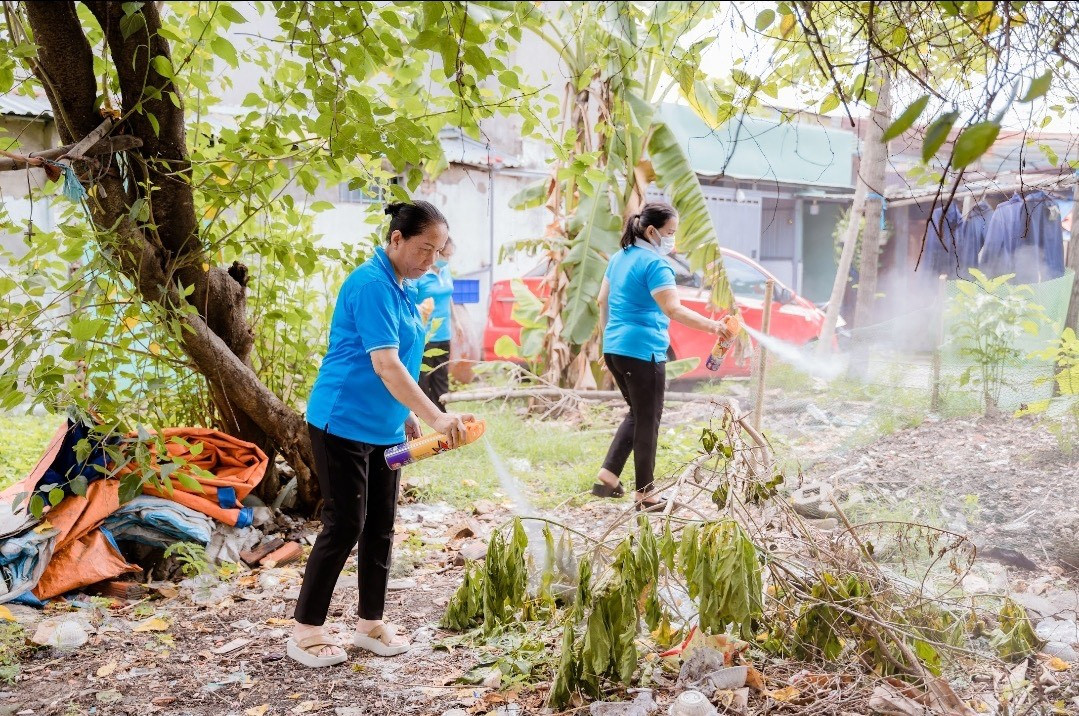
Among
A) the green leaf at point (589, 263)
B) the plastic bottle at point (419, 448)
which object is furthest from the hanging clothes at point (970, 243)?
the plastic bottle at point (419, 448)

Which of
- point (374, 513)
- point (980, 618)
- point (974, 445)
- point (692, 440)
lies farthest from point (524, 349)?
point (980, 618)

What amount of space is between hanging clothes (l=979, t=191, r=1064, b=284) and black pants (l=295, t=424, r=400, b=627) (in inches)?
258

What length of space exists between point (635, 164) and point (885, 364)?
9.20ft

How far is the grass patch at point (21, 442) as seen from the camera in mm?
5352

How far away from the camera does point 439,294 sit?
6.83 m

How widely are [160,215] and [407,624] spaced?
2271 mm

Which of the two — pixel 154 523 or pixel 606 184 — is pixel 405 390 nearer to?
pixel 154 523

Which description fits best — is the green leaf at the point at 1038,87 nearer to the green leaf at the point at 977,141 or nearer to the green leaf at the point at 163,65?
the green leaf at the point at 977,141

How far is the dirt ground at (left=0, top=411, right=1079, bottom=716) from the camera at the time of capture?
3055mm

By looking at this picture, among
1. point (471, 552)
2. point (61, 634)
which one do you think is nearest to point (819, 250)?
point (471, 552)

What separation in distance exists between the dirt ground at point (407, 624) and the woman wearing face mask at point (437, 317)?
1.71m

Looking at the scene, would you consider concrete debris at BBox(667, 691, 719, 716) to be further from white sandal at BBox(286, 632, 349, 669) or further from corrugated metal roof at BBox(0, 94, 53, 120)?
corrugated metal roof at BBox(0, 94, 53, 120)

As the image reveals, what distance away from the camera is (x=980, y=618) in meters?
3.24

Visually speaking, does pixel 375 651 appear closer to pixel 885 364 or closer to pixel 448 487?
pixel 448 487
